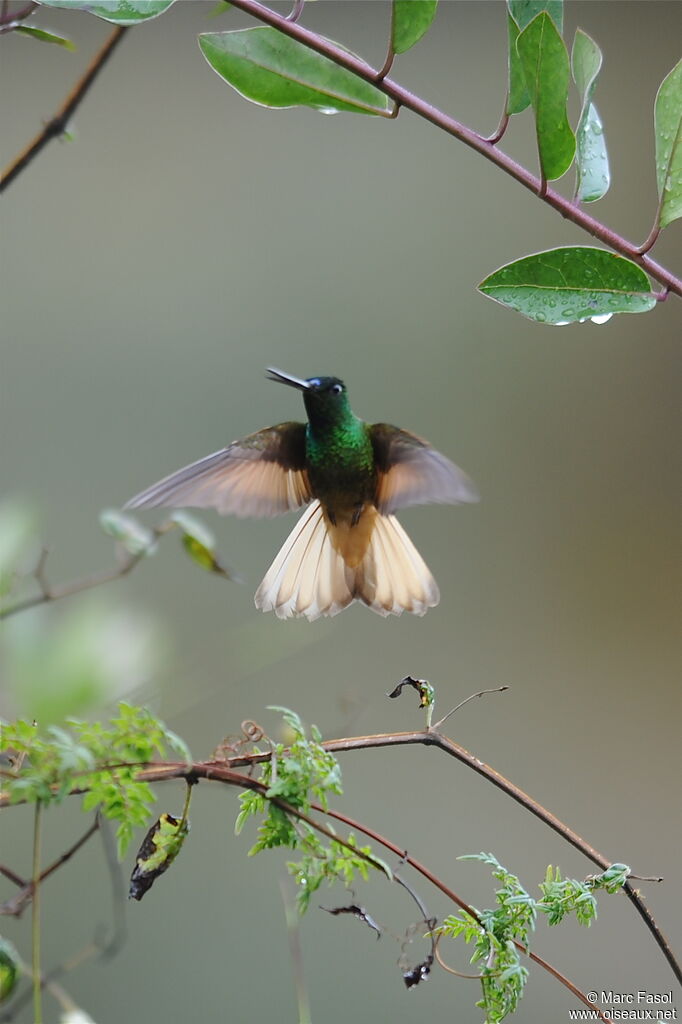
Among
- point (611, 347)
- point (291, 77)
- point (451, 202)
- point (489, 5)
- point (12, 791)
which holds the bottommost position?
point (12, 791)

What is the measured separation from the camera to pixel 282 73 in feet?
1.62

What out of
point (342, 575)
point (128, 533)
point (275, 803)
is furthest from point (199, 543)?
point (342, 575)

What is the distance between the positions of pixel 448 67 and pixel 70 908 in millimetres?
1579

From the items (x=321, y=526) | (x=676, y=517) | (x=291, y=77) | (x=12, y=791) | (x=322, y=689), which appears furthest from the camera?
(x=676, y=517)

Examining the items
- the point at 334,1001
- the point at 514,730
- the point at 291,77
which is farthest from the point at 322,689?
the point at 291,77

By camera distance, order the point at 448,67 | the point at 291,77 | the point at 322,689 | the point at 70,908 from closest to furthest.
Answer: the point at 291,77 < the point at 70,908 < the point at 322,689 < the point at 448,67

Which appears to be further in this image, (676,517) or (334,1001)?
(676,517)

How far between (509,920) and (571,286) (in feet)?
1.01

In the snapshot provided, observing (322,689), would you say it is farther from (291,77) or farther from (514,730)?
(291,77)

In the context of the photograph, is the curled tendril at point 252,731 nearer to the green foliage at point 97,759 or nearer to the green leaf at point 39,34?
the green foliage at point 97,759

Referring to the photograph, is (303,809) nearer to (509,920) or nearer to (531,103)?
(509,920)

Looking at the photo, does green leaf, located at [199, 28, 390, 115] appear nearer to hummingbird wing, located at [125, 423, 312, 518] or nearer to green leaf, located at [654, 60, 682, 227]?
green leaf, located at [654, 60, 682, 227]

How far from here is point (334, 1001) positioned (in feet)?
4.53

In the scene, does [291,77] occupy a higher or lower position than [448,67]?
lower
